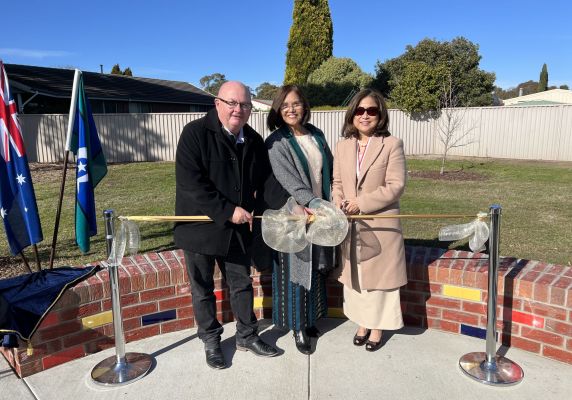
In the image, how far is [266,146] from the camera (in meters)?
3.09

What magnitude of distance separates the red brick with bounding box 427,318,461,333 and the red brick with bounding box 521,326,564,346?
1.41 ft

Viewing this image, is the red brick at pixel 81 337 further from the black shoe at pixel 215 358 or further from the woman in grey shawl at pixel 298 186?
the woman in grey shawl at pixel 298 186

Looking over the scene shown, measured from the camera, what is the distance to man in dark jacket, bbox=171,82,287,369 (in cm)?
271

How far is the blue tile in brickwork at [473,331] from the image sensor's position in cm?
314

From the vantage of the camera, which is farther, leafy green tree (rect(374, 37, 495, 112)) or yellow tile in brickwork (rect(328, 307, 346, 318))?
leafy green tree (rect(374, 37, 495, 112))

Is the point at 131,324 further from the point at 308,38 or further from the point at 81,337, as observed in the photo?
the point at 308,38

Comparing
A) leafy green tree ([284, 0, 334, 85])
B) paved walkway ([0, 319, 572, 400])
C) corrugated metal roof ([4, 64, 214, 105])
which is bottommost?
paved walkway ([0, 319, 572, 400])

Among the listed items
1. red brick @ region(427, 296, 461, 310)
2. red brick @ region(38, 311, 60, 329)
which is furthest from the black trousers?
red brick @ region(427, 296, 461, 310)

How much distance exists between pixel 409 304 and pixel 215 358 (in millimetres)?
1439

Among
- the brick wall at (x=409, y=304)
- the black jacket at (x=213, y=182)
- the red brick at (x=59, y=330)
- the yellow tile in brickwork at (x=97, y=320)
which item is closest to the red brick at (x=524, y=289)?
the brick wall at (x=409, y=304)

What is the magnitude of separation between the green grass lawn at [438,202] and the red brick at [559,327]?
195 centimetres

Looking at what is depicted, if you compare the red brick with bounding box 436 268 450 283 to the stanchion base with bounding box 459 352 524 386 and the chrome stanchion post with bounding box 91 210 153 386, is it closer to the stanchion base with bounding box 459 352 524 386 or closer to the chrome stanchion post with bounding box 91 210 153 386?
the stanchion base with bounding box 459 352 524 386

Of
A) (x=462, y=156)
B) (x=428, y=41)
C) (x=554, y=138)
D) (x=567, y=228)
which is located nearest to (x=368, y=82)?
(x=428, y=41)

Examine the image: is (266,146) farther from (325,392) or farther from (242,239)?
(325,392)
